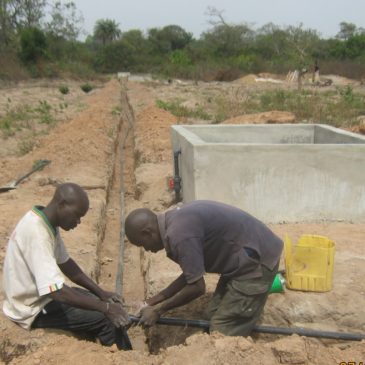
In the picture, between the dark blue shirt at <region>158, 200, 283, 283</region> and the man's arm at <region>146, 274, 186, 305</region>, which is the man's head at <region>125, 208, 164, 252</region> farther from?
the man's arm at <region>146, 274, 186, 305</region>

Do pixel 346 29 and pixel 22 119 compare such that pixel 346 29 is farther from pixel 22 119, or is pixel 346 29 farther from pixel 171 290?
pixel 171 290

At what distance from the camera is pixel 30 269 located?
320 centimetres

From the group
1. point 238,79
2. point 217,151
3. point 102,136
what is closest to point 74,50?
point 238,79

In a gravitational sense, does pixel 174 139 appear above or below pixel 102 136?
above

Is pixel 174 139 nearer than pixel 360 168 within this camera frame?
No

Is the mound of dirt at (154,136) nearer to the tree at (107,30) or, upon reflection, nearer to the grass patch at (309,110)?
the grass patch at (309,110)

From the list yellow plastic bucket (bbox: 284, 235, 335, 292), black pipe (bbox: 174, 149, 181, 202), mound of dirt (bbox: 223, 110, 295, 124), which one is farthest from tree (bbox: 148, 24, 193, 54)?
yellow plastic bucket (bbox: 284, 235, 335, 292)

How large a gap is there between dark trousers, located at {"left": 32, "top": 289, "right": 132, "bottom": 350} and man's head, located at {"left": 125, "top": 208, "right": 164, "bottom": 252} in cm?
79

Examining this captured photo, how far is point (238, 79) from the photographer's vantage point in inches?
1688

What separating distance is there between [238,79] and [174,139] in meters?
36.3

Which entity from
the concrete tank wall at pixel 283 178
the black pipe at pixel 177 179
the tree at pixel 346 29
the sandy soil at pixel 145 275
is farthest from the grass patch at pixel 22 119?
the tree at pixel 346 29

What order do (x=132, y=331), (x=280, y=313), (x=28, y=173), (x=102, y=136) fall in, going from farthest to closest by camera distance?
1. (x=102, y=136)
2. (x=28, y=173)
3. (x=132, y=331)
4. (x=280, y=313)

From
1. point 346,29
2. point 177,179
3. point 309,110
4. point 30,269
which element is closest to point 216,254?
point 30,269

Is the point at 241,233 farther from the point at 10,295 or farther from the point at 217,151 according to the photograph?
the point at 217,151
